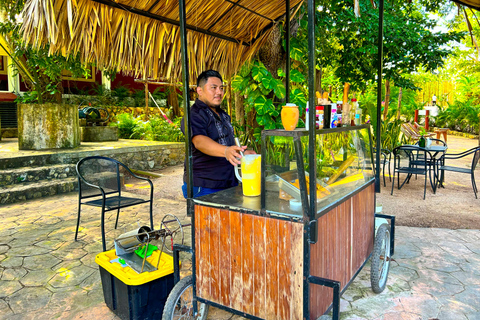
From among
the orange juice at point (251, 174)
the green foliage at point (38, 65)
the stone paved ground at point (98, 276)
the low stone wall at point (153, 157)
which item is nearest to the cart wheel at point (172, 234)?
the stone paved ground at point (98, 276)

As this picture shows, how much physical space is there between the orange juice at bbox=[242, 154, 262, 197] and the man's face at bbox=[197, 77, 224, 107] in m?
0.98

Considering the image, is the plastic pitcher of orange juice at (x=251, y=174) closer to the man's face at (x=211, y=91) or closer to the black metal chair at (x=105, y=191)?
the man's face at (x=211, y=91)

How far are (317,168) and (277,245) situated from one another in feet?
1.95

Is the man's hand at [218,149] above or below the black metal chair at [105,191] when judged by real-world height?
above

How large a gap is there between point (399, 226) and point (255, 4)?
10.5ft

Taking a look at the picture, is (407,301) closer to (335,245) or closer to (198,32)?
(335,245)

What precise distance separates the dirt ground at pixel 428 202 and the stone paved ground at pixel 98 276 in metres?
0.39

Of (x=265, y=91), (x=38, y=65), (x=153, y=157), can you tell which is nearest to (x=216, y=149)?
(x=265, y=91)

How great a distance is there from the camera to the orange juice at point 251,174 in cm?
213

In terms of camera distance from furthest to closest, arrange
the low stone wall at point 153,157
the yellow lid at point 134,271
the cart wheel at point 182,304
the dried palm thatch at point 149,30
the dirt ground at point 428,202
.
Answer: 1. the low stone wall at point 153,157
2. the dirt ground at point 428,202
3. the dried palm thatch at point 149,30
4. the yellow lid at point 134,271
5. the cart wheel at point 182,304

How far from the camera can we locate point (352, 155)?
2707 mm

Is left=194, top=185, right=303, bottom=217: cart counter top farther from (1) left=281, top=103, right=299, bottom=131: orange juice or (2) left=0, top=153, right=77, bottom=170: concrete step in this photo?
(2) left=0, top=153, right=77, bottom=170: concrete step

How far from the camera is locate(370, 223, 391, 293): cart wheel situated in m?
2.68

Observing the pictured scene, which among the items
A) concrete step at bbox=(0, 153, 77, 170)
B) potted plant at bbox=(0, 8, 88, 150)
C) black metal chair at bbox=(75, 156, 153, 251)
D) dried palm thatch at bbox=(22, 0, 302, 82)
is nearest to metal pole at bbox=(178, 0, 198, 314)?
dried palm thatch at bbox=(22, 0, 302, 82)
